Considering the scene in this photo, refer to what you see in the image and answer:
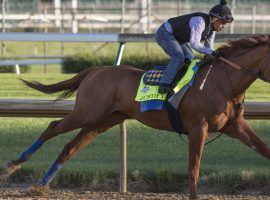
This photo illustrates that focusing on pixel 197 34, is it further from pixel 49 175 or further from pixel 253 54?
pixel 49 175

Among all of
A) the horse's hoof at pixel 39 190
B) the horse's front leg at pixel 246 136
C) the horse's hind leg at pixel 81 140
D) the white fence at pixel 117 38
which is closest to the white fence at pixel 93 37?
the white fence at pixel 117 38

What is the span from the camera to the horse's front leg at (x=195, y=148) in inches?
276

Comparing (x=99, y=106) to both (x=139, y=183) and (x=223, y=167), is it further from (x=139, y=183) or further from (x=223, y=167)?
(x=223, y=167)

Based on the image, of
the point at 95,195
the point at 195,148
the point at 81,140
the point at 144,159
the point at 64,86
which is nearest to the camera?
the point at 195,148

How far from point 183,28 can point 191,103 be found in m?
0.76

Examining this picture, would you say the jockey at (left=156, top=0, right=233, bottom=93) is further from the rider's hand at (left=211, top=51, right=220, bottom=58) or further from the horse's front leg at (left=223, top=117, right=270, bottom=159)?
the horse's front leg at (left=223, top=117, right=270, bottom=159)

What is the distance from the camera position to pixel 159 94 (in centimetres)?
732

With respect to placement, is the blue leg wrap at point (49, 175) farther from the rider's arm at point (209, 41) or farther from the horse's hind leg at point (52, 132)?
the rider's arm at point (209, 41)

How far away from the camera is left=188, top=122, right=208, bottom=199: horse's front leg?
7.00 m

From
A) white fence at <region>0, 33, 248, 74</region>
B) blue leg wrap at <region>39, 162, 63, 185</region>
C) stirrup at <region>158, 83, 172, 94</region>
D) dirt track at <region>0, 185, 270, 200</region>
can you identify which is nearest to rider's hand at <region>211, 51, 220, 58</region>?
stirrup at <region>158, 83, 172, 94</region>

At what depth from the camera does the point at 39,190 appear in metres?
7.51

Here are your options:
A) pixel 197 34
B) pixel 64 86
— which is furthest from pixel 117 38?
pixel 197 34

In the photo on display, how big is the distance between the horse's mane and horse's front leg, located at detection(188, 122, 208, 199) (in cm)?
74

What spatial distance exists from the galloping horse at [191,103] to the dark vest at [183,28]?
226 millimetres
